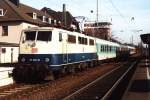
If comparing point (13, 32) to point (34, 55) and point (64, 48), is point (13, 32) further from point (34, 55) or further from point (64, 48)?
point (34, 55)

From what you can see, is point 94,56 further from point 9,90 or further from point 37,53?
point 9,90

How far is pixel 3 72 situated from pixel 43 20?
161 ft

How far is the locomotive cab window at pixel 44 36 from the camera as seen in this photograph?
21542 millimetres

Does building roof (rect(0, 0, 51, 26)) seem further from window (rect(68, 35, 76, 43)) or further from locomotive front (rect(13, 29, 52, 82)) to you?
locomotive front (rect(13, 29, 52, 82))

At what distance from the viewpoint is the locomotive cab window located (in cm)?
2154

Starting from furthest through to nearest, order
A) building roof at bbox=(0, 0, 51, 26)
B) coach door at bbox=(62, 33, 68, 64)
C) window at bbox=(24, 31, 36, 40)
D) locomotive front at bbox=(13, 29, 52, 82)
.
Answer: building roof at bbox=(0, 0, 51, 26) < coach door at bbox=(62, 33, 68, 64) < window at bbox=(24, 31, 36, 40) < locomotive front at bbox=(13, 29, 52, 82)

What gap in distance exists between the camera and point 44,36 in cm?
2164

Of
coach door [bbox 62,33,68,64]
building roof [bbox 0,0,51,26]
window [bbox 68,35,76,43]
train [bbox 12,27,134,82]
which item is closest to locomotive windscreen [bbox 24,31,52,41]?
train [bbox 12,27,134,82]

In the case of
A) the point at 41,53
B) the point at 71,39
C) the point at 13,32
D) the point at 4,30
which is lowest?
the point at 41,53

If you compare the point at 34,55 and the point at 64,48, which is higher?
the point at 64,48

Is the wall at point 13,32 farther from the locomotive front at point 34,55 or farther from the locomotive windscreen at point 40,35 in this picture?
the locomotive front at point 34,55

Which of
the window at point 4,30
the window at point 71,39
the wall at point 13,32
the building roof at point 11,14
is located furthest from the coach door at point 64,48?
the window at point 4,30

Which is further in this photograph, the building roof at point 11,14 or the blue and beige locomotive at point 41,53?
the building roof at point 11,14

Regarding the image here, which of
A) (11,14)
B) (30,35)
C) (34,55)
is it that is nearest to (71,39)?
(30,35)
